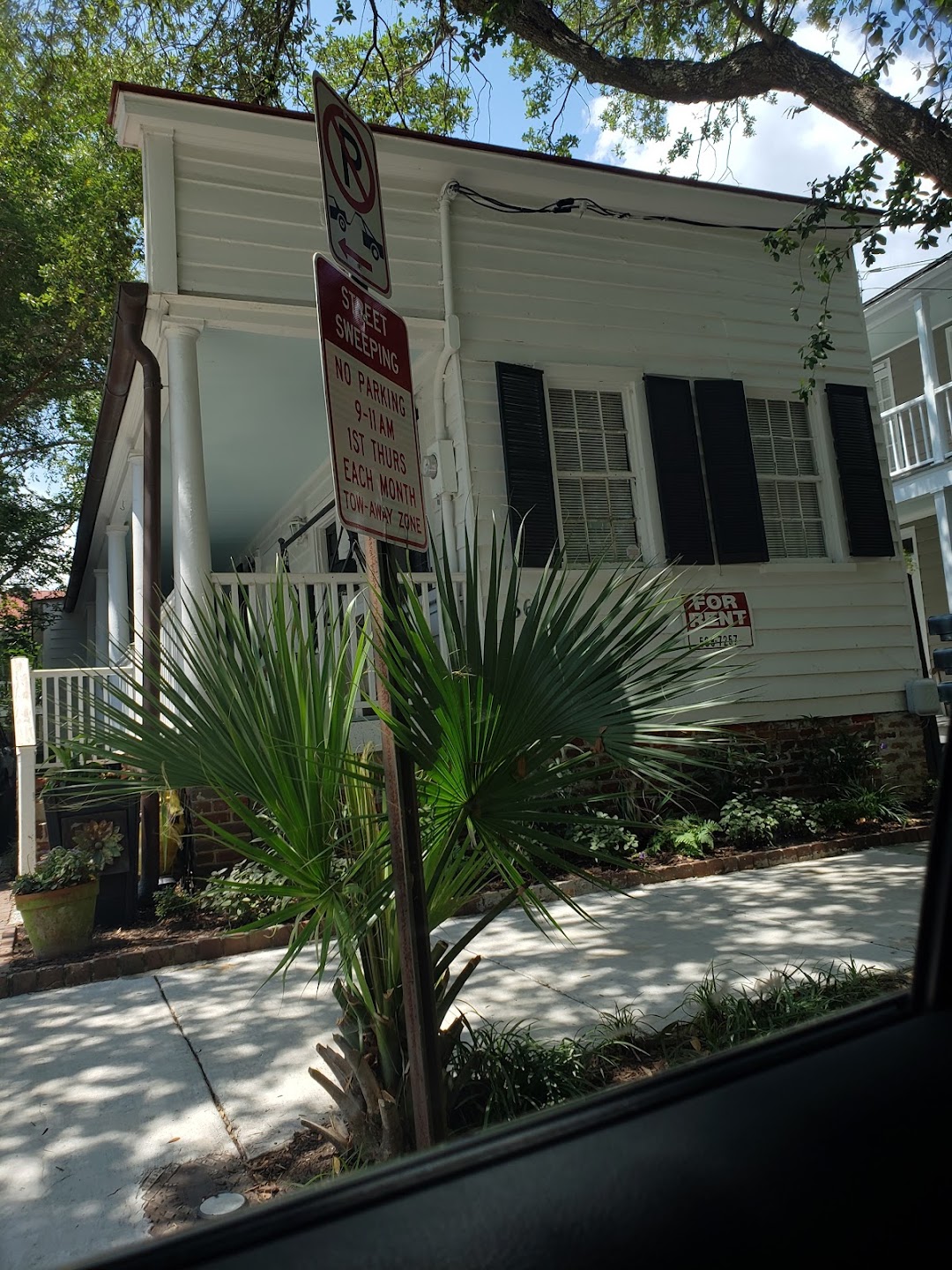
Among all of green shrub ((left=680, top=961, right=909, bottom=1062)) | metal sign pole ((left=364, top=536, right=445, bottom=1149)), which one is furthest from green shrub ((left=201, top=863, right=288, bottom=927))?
metal sign pole ((left=364, top=536, right=445, bottom=1149))

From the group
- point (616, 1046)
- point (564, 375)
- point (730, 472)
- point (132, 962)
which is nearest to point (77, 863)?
point (132, 962)

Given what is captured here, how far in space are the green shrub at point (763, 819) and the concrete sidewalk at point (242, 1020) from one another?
89 cm

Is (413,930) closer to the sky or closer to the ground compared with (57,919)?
closer to the sky

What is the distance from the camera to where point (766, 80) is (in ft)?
22.0

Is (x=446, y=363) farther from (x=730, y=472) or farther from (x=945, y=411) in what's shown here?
(x=945, y=411)

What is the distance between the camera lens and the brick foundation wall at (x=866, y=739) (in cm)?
852

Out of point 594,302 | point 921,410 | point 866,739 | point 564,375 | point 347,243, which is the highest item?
point 921,410

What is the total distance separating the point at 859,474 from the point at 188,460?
20.7 ft

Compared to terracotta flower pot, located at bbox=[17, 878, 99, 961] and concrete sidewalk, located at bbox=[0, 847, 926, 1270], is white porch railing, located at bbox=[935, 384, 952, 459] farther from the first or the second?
terracotta flower pot, located at bbox=[17, 878, 99, 961]

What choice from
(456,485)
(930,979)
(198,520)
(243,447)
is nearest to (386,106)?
(243,447)

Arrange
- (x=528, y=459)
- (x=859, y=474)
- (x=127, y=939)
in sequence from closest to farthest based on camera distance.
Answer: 1. (x=127, y=939)
2. (x=528, y=459)
3. (x=859, y=474)

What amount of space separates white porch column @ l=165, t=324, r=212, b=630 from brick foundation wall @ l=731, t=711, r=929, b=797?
4.77 m

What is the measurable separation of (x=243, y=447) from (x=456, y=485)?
324 centimetres

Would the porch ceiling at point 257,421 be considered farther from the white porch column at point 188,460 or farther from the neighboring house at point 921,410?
the neighboring house at point 921,410
